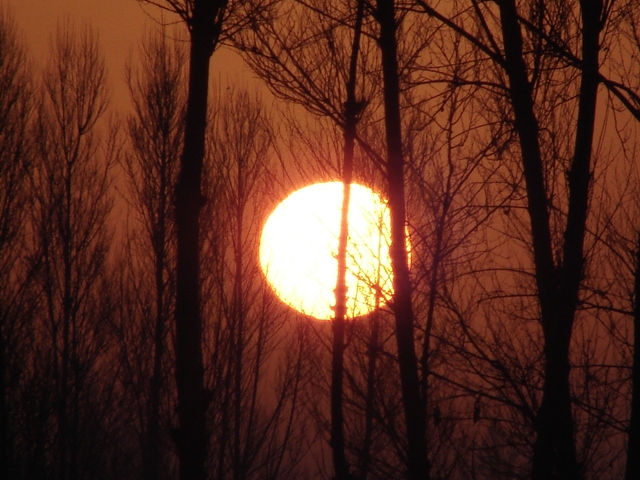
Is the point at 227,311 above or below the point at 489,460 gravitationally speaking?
above

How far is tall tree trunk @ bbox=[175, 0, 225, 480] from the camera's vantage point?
18.7 ft

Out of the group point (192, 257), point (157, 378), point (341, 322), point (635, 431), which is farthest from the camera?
point (157, 378)

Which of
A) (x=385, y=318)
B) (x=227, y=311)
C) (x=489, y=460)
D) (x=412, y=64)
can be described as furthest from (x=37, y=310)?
(x=412, y=64)

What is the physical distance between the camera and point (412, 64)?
21.5ft

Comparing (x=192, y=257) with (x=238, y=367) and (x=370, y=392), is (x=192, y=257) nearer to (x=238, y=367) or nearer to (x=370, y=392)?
(x=370, y=392)

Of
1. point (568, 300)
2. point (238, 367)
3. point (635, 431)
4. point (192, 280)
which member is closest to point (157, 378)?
point (238, 367)

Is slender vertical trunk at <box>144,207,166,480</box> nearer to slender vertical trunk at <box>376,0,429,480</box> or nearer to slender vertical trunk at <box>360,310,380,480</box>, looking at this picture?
slender vertical trunk at <box>360,310,380,480</box>

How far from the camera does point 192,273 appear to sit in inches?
231

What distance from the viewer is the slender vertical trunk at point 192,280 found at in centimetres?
570

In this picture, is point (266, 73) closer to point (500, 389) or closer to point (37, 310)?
point (500, 389)

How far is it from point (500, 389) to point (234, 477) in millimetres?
9912

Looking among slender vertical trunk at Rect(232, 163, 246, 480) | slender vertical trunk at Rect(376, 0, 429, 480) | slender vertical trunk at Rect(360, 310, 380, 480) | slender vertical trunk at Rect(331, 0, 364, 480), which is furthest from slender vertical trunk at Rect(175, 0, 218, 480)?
slender vertical trunk at Rect(232, 163, 246, 480)

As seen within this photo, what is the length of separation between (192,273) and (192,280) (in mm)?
53

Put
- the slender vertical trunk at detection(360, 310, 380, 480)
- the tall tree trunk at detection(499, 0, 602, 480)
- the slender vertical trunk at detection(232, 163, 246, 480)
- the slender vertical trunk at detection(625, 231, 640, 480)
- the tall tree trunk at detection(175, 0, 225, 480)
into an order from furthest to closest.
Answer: the slender vertical trunk at detection(232, 163, 246, 480)
the slender vertical trunk at detection(360, 310, 380, 480)
the tall tree trunk at detection(175, 0, 225, 480)
the slender vertical trunk at detection(625, 231, 640, 480)
the tall tree trunk at detection(499, 0, 602, 480)
